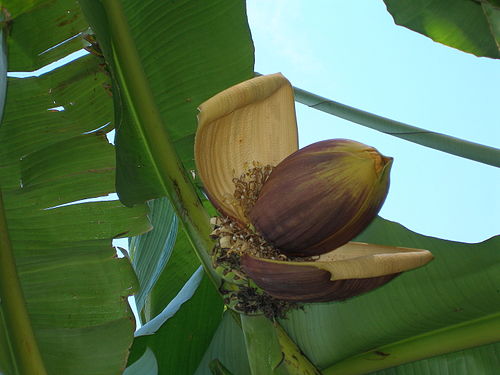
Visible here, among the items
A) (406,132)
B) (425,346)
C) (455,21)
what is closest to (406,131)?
(406,132)

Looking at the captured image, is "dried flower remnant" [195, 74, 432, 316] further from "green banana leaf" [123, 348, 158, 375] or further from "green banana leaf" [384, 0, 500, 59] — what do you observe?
"green banana leaf" [384, 0, 500, 59]

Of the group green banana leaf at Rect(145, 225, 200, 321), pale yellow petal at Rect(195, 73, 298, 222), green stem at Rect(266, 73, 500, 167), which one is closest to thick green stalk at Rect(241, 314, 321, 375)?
pale yellow petal at Rect(195, 73, 298, 222)

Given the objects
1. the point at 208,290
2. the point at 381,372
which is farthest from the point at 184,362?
the point at 381,372

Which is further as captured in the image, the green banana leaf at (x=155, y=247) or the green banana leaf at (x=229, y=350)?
the green banana leaf at (x=155, y=247)

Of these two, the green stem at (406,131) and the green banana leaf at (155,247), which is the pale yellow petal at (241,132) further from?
the green banana leaf at (155,247)

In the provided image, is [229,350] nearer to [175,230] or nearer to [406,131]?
[175,230]

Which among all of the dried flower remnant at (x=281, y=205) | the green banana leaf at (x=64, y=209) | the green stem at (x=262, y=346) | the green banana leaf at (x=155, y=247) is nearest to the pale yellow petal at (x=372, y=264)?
the dried flower remnant at (x=281, y=205)
